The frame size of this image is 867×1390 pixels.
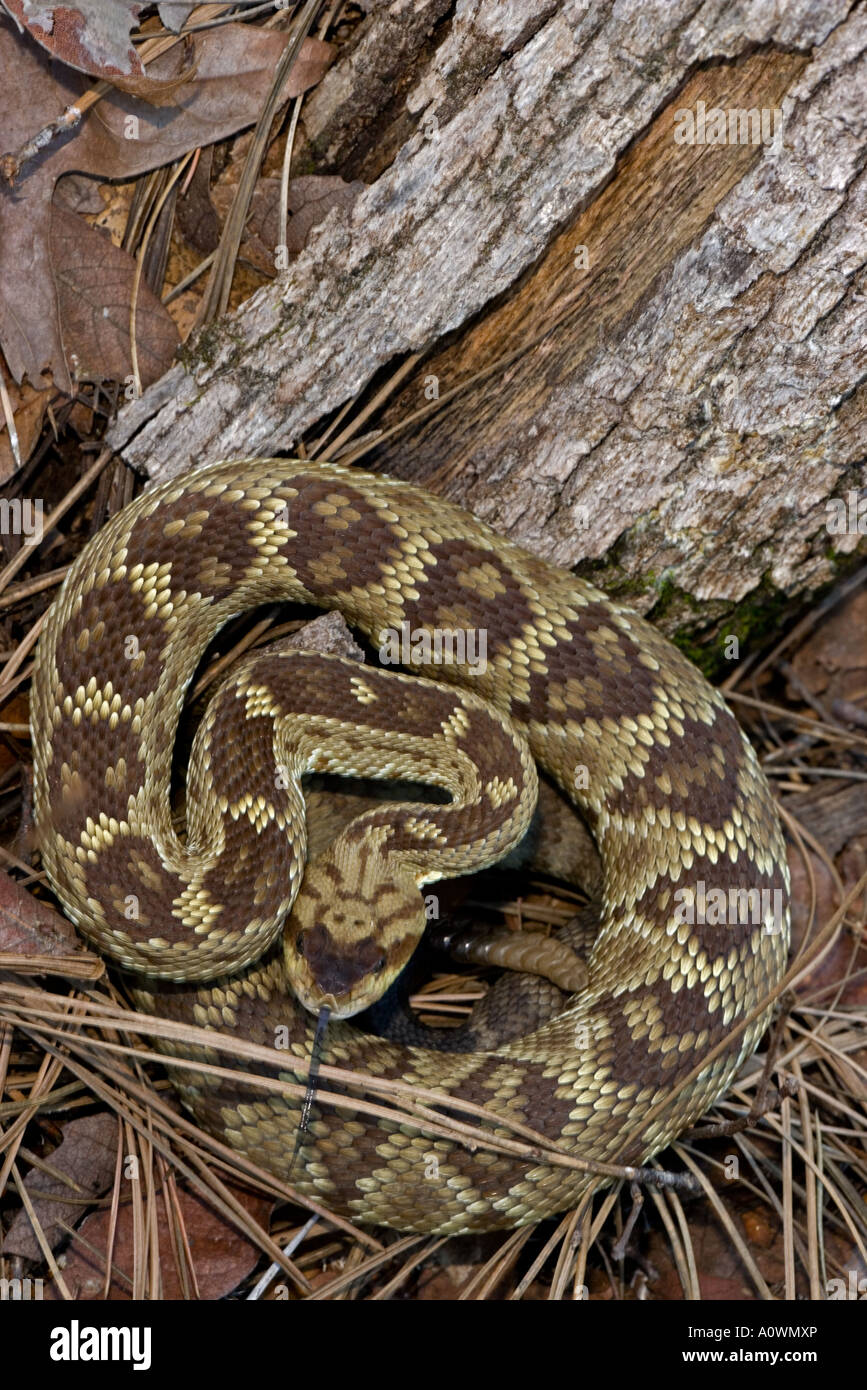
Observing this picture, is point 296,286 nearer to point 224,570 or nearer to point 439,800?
point 224,570

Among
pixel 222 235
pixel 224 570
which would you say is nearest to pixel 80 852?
pixel 224 570

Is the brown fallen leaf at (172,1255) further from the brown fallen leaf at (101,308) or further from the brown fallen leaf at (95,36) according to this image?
the brown fallen leaf at (95,36)

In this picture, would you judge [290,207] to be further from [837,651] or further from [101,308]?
[837,651]

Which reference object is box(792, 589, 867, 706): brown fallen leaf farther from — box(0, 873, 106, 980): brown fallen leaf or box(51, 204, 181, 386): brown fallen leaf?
box(0, 873, 106, 980): brown fallen leaf

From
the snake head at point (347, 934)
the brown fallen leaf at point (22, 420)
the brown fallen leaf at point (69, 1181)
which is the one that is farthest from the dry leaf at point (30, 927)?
the brown fallen leaf at point (22, 420)

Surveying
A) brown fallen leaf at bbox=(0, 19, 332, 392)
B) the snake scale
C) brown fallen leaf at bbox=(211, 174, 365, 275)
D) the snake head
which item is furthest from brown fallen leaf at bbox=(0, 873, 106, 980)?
brown fallen leaf at bbox=(211, 174, 365, 275)

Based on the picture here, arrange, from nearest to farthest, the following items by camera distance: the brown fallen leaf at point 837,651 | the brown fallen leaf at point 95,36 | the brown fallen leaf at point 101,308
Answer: the brown fallen leaf at point 95,36 < the brown fallen leaf at point 101,308 < the brown fallen leaf at point 837,651

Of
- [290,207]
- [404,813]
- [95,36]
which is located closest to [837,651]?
[404,813]
